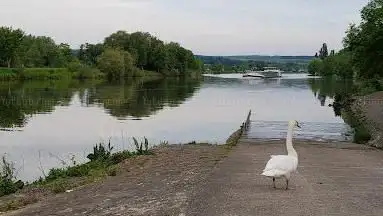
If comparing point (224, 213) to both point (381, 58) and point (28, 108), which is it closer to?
point (28, 108)

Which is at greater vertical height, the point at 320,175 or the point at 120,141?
the point at 320,175

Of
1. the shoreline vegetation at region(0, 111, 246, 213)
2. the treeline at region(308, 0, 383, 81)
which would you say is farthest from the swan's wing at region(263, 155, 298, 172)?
the treeline at region(308, 0, 383, 81)

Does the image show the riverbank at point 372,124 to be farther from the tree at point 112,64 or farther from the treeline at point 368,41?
A: the tree at point 112,64

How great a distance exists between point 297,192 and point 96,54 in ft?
578

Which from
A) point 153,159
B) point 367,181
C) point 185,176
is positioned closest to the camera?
point 367,181

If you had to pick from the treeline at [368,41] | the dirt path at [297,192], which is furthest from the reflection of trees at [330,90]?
the dirt path at [297,192]

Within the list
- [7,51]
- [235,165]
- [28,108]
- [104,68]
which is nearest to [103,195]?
[235,165]

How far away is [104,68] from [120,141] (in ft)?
414

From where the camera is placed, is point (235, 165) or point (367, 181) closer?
point (367, 181)

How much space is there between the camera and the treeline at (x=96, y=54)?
130 meters

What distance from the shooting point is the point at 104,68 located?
156 meters

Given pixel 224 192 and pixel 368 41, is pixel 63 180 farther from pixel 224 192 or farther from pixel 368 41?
pixel 368 41

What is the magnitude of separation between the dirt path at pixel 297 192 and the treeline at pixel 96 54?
11634 centimetres

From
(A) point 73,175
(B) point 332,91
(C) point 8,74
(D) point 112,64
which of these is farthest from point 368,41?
(D) point 112,64
